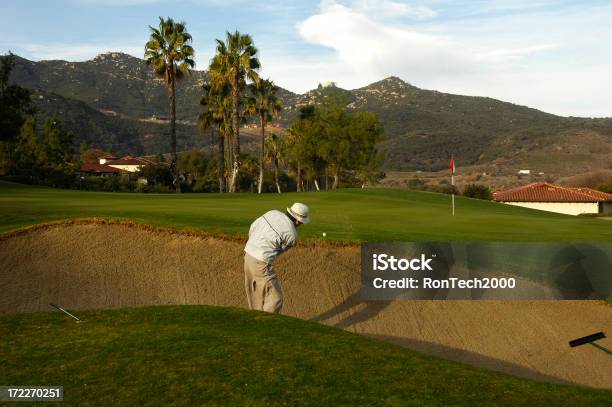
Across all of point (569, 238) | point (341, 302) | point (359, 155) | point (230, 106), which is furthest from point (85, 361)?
point (359, 155)

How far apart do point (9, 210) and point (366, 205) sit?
747 inches

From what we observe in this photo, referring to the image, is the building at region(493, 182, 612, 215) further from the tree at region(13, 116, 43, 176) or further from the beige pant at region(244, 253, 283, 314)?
the beige pant at region(244, 253, 283, 314)

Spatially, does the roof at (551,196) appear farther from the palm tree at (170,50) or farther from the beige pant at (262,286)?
the beige pant at (262,286)

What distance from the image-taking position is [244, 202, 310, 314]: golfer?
1101 centimetres

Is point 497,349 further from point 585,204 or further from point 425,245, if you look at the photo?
point 585,204

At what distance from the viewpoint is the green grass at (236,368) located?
6984 mm

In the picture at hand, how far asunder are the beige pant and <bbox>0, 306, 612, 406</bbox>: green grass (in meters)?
1.47

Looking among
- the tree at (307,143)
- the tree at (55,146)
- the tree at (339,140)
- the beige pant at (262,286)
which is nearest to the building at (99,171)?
the tree at (55,146)

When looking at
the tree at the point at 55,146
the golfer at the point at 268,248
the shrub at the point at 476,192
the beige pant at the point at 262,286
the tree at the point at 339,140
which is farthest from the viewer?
the shrub at the point at 476,192

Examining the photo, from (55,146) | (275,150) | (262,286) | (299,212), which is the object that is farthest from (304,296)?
(275,150)

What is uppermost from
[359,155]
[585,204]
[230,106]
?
[230,106]

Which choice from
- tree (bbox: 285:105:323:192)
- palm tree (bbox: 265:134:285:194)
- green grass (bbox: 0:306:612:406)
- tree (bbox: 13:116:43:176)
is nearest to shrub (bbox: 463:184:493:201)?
tree (bbox: 285:105:323:192)

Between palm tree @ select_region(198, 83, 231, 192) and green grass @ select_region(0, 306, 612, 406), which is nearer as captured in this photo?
green grass @ select_region(0, 306, 612, 406)

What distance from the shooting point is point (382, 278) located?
16953 mm
